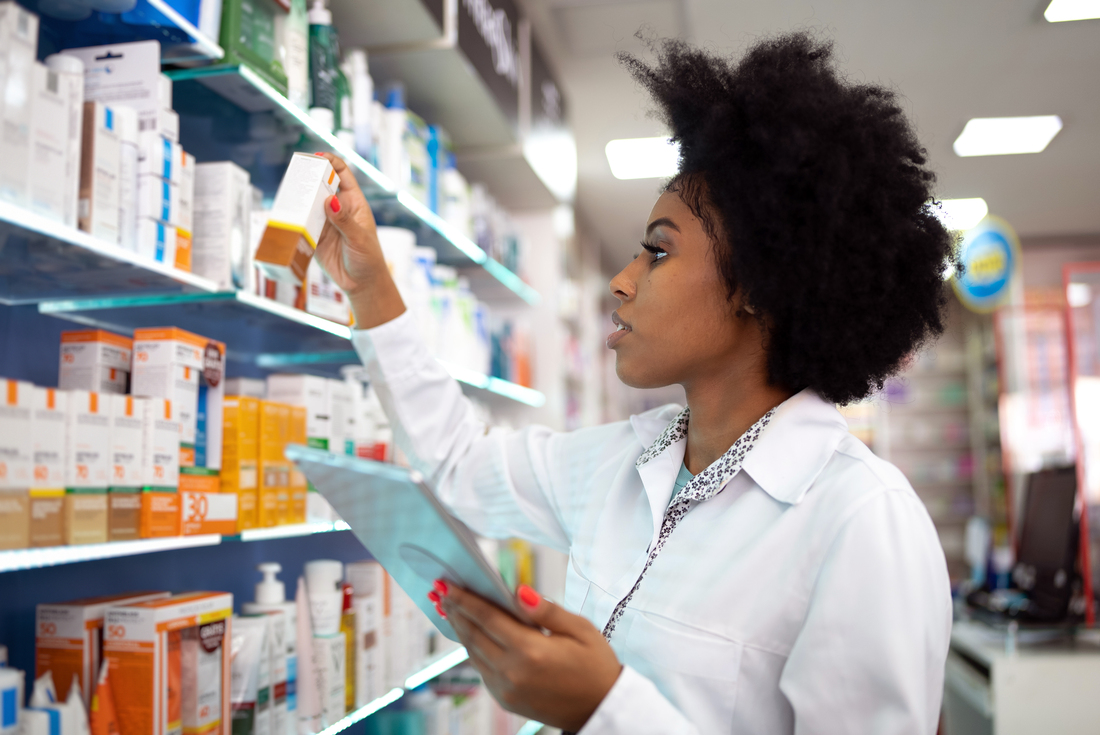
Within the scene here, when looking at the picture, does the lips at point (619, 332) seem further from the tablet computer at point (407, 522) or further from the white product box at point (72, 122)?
the white product box at point (72, 122)

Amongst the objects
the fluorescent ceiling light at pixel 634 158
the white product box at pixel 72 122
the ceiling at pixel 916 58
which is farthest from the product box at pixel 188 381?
the fluorescent ceiling light at pixel 634 158

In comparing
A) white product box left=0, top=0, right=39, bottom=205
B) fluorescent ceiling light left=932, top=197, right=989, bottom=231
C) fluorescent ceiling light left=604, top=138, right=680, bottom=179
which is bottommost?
white product box left=0, top=0, right=39, bottom=205

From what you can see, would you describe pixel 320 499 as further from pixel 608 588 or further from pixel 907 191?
pixel 907 191

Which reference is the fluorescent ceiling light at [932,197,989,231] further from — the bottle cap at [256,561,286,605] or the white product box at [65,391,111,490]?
the white product box at [65,391,111,490]

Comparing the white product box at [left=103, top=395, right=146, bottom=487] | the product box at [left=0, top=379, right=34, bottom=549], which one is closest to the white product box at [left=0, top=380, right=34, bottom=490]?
the product box at [left=0, top=379, right=34, bottom=549]

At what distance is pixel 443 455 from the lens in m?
1.57

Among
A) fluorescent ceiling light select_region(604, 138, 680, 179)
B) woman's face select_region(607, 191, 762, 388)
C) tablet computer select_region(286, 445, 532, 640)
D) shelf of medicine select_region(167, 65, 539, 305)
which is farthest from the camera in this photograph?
fluorescent ceiling light select_region(604, 138, 680, 179)

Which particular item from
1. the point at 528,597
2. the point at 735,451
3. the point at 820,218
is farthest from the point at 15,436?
the point at 820,218

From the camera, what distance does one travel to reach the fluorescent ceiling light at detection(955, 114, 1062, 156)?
4648 mm

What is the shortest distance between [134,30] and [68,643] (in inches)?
38.0

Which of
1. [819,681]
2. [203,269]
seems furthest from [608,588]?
[203,269]

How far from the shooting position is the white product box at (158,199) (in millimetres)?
1278

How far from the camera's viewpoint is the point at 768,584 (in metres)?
1.09

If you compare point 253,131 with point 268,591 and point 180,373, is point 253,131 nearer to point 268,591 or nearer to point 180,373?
point 180,373
